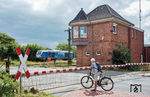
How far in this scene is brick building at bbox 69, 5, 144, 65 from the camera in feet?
73.5

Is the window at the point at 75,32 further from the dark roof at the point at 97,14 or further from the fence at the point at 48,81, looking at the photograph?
the fence at the point at 48,81

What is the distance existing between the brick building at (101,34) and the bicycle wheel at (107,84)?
14041 mm

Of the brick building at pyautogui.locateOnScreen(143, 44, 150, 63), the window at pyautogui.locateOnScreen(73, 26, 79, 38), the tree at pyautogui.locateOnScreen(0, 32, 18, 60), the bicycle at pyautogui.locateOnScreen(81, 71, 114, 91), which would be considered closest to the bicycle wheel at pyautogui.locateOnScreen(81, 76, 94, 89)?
the bicycle at pyautogui.locateOnScreen(81, 71, 114, 91)

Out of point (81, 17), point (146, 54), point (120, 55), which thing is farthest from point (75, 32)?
Result: point (146, 54)

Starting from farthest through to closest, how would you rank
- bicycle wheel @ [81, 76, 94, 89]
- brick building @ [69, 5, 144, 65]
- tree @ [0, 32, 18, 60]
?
brick building @ [69, 5, 144, 65] < tree @ [0, 32, 18, 60] < bicycle wheel @ [81, 76, 94, 89]

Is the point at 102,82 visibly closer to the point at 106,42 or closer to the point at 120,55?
the point at 120,55

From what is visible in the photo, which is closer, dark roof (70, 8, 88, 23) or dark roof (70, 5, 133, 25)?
dark roof (70, 5, 133, 25)

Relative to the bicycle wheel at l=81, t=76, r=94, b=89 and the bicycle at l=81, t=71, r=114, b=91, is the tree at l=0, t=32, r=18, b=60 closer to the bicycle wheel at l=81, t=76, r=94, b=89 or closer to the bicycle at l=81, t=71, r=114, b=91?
the bicycle wheel at l=81, t=76, r=94, b=89

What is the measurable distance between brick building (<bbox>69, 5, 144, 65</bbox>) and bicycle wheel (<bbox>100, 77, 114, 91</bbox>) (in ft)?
46.1

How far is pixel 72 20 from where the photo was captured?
89.6ft

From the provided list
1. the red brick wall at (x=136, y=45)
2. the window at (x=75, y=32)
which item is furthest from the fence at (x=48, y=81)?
the red brick wall at (x=136, y=45)

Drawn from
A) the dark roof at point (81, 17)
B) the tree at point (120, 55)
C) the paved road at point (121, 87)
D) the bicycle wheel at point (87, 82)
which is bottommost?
the paved road at point (121, 87)

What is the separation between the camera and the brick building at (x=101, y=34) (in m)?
22.4

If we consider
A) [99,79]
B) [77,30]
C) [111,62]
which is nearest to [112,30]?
[111,62]
